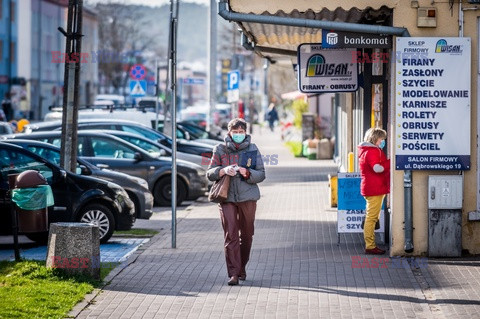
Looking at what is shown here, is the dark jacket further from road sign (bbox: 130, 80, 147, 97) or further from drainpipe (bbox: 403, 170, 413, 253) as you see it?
road sign (bbox: 130, 80, 147, 97)

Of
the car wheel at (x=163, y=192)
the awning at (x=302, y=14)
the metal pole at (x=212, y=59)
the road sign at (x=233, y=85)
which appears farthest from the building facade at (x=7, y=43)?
the awning at (x=302, y=14)

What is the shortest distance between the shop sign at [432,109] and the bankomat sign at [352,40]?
357 millimetres

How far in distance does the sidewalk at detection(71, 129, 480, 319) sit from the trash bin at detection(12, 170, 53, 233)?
1.13 m

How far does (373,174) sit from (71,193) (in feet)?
14.1

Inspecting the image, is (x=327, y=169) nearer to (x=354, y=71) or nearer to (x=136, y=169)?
(x=136, y=169)

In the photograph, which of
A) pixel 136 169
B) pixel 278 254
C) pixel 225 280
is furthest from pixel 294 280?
pixel 136 169

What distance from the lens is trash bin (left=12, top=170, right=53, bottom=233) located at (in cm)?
1245

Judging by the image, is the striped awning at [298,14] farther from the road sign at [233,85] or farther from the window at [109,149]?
the road sign at [233,85]

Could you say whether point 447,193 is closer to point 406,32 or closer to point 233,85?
point 406,32

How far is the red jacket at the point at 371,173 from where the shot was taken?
13.1 metres

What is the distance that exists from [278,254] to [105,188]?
293 cm

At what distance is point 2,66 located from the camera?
2758 inches

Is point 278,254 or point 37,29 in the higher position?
point 37,29

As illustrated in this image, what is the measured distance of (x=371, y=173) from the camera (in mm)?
13133
